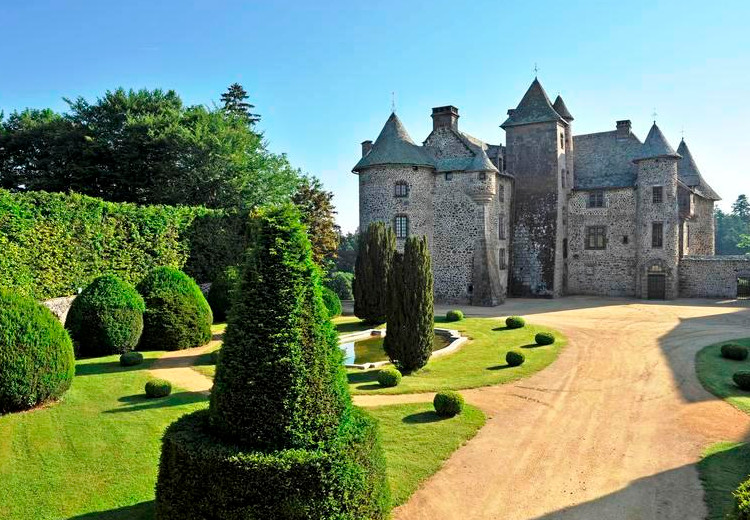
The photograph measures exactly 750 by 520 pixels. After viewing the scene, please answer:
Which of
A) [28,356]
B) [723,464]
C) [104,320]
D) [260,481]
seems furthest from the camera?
[104,320]

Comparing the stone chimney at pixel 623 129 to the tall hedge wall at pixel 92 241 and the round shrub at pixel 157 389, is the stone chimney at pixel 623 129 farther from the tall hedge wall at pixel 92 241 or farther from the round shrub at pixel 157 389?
the round shrub at pixel 157 389

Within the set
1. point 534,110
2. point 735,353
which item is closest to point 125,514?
point 735,353

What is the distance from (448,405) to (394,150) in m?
27.8

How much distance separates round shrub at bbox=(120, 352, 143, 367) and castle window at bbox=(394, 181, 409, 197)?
24.2m

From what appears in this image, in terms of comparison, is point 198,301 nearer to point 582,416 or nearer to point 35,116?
point 582,416

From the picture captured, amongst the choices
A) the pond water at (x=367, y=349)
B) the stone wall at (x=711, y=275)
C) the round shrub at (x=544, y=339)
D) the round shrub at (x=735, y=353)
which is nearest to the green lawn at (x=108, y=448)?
the pond water at (x=367, y=349)

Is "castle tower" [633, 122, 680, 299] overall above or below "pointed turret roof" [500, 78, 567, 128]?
below

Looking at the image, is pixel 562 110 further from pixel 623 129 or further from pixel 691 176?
pixel 691 176

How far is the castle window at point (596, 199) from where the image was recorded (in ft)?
143

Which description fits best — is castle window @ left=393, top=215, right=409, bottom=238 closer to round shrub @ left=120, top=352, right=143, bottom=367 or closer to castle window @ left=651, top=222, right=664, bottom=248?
castle window @ left=651, top=222, right=664, bottom=248

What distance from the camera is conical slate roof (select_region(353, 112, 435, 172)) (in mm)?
37875

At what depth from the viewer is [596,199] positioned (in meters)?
43.7

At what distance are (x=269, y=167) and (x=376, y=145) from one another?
9842 millimetres

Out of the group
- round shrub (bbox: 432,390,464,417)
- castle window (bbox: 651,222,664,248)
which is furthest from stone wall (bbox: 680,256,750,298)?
round shrub (bbox: 432,390,464,417)
